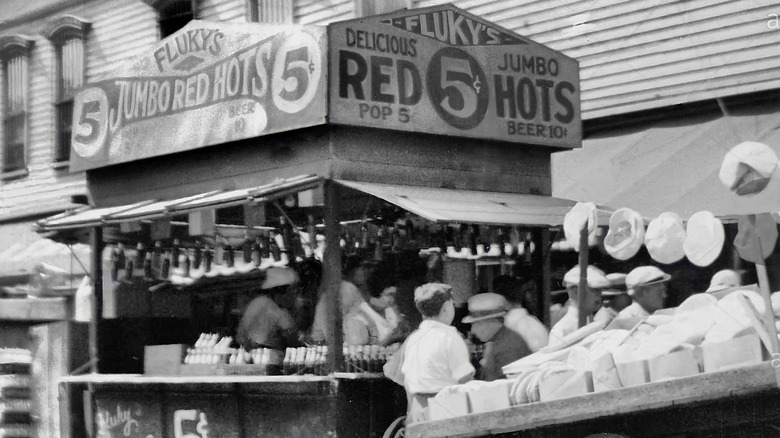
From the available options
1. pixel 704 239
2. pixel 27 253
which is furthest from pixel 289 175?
pixel 27 253

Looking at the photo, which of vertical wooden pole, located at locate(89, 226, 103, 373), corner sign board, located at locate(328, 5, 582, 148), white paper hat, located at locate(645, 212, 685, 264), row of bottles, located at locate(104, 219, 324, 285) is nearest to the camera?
white paper hat, located at locate(645, 212, 685, 264)

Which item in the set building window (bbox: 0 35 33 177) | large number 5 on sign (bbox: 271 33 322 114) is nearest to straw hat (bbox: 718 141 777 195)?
large number 5 on sign (bbox: 271 33 322 114)

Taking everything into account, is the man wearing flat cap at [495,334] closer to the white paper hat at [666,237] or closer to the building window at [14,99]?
the white paper hat at [666,237]

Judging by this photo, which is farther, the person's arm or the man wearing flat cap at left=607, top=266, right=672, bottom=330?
the man wearing flat cap at left=607, top=266, right=672, bottom=330

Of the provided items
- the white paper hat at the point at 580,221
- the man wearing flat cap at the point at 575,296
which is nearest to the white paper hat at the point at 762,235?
the white paper hat at the point at 580,221

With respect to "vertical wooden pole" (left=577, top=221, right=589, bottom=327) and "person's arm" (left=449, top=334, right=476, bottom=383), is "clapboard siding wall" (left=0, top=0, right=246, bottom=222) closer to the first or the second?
"person's arm" (left=449, top=334, right=476, bottom=383)

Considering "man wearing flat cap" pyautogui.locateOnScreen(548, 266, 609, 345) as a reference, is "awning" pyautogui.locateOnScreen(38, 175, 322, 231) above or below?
above

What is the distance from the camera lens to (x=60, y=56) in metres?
22.5

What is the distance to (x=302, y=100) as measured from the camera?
9.30 m

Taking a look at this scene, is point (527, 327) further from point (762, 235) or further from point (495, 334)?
point (762, 235)

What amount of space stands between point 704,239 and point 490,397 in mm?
1748

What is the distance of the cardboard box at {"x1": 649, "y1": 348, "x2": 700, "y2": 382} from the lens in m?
5.25

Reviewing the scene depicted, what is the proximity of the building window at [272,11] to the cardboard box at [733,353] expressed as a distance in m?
14.2

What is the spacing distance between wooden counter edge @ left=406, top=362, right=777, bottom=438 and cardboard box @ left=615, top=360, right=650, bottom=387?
91 mm
